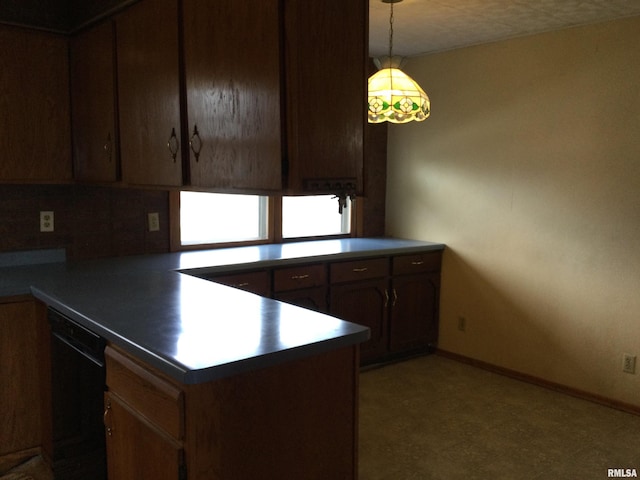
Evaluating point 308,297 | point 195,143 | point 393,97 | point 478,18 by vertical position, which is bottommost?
point 308,297

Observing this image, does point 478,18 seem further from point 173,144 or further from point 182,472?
point 182,472

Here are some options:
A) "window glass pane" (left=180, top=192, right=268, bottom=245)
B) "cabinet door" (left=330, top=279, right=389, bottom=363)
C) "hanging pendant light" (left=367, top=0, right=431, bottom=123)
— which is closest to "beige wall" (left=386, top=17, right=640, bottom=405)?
"cabinet door" (left=330, top=279, right=389, bottom=363)

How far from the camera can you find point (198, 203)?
376 centimetres

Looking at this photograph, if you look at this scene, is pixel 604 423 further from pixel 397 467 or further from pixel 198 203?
pixel 198 203

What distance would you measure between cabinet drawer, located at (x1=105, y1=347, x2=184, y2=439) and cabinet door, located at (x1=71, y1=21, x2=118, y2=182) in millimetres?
1245

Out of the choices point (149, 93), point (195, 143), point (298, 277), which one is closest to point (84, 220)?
point (149, 93)

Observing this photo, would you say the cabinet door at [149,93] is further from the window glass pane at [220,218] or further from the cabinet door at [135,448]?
the window glass pane at [220,218]

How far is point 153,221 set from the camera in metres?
3.50

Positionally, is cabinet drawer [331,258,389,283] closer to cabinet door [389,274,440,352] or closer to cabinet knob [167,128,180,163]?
cabinet door [389,274,440,352]

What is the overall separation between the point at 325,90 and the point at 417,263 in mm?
2466

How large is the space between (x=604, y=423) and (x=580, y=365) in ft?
1.43

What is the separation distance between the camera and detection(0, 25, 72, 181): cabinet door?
107 inches

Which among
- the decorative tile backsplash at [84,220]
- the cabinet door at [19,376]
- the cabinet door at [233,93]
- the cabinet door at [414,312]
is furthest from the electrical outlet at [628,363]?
the cabinet door at [19,376]

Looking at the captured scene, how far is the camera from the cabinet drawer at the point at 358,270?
3.67m
